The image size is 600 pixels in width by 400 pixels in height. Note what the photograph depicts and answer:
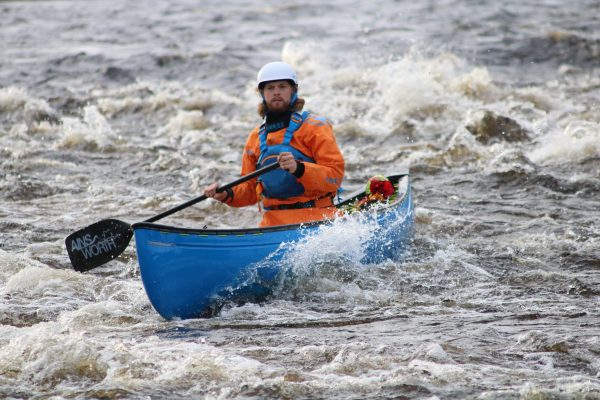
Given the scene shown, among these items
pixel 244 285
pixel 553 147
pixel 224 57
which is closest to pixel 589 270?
pixel 244 285

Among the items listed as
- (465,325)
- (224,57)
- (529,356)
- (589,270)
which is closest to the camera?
(529,356)

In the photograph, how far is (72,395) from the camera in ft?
15.1

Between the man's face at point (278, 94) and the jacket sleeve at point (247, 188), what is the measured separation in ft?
0.92

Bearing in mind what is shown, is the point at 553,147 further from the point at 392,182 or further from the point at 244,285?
the point at 244,285

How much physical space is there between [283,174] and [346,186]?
3.38 m

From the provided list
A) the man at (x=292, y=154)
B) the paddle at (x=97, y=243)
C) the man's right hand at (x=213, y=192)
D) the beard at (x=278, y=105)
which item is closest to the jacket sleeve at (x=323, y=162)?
the man at (x=292, y=154)

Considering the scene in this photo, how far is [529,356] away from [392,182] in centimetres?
319

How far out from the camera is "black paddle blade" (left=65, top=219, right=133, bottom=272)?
19.7ft

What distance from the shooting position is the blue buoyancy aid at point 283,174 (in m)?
6.59

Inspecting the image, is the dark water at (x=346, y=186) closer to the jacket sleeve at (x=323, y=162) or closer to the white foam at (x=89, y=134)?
the white foam at (x=89, y=134)

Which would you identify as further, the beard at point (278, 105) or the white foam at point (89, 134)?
the white foam at point (89, 134)

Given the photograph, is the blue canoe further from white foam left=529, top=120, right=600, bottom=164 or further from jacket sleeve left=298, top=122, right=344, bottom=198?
white foam left=529, top=120, right=600, bottom=164

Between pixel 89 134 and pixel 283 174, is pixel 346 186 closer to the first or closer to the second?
pixel 283 174

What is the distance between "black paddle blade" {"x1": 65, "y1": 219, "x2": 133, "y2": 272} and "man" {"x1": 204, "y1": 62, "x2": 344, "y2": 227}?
0.80 m
